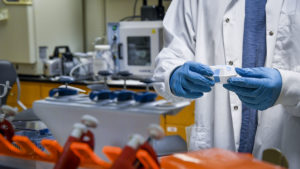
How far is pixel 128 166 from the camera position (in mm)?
712

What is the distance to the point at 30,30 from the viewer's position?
3234 mm

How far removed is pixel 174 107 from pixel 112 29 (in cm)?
271

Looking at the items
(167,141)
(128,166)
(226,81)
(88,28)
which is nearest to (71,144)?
(128,166)

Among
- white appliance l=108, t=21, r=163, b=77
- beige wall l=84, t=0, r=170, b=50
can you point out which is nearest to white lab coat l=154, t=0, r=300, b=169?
white appliance l=108, t=21, r=163, b=77

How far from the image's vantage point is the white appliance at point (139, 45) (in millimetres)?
3115

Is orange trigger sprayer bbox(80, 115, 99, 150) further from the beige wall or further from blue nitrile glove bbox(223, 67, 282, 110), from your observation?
the beige wall

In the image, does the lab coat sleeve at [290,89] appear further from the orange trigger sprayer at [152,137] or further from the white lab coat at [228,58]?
the orange trigger sprayer at [152,137]

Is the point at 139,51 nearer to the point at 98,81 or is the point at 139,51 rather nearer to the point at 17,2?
the point at 98,81

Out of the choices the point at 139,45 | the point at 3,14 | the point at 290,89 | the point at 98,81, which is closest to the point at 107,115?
the point at 290,89

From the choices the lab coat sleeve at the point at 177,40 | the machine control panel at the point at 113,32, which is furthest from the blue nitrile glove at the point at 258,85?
the machine control panel at the point at 113,32

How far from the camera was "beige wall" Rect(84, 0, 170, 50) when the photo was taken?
384cm

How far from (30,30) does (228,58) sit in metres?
2.27

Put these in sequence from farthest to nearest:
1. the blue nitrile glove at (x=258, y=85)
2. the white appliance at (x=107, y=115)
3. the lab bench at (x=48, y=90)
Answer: the lab bench at (x=48, y=90)
the blue nitrile glove at (x=258, y=85)
the white appliance at (x=107, y=115)

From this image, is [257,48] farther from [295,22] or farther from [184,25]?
[184,25]
